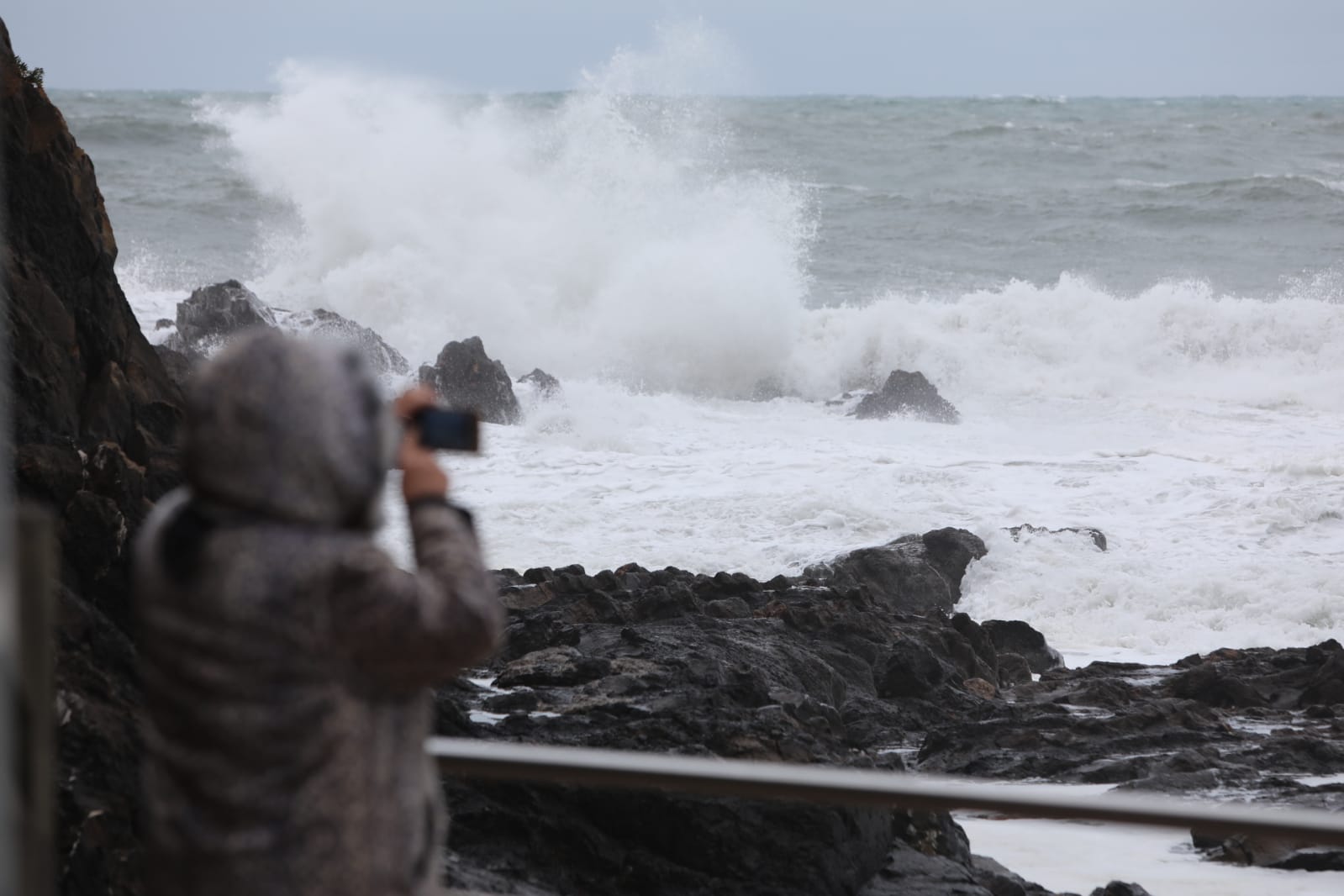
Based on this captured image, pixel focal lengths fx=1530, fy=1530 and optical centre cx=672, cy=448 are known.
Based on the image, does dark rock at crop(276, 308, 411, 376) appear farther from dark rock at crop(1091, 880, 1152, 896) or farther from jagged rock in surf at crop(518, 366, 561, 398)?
dark rock at crop(1091, 880, 1152, 896)

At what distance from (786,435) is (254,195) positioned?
16819 mm

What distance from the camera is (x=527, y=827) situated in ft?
13.0

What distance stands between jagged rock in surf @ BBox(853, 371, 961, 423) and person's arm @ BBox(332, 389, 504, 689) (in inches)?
635

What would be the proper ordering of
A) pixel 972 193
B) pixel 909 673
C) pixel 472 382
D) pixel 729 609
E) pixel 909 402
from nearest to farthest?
pixel 909 673 → pixel 729 609 → pixel 472 382 → pixel 909 402 → pixel 972 193

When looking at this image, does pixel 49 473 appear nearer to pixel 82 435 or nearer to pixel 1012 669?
pixel 82 435

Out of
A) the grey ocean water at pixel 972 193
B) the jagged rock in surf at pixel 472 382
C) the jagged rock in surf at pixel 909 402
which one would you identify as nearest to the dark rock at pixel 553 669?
the jagged rock in surf at pixel 472 382

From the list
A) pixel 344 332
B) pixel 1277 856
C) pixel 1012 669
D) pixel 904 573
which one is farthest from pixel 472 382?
pixel 1277 856

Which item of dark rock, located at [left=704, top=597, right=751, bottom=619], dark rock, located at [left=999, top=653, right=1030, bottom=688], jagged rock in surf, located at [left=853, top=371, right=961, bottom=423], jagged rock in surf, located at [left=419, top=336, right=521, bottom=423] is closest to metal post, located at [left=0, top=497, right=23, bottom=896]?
dark rock, located at [left=704, top=597, right=751, bottom=619]

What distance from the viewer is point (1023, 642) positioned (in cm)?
896

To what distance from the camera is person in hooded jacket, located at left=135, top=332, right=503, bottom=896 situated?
4.39ft

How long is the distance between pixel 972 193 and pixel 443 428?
109 ft

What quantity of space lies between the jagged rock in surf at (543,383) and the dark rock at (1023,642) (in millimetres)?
8975

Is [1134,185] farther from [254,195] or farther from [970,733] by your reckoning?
[970,733]

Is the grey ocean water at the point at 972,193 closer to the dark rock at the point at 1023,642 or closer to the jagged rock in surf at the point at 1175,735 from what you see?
the dark rock at the point at 1023,642
